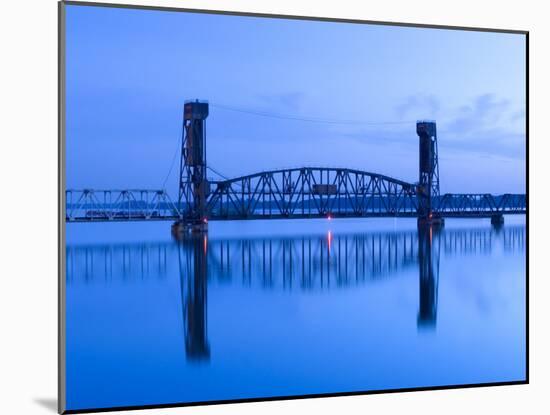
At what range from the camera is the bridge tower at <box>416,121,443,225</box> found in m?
13.3

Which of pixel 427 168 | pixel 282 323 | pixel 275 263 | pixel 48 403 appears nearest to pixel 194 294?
pixel 282 323

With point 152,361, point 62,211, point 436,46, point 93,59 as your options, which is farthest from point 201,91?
point 62,211

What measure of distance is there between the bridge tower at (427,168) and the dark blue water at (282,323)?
89 centimetres

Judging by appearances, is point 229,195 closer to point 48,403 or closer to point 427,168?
point 427,168

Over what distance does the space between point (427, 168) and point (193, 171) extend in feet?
12.8

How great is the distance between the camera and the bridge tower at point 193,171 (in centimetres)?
1187

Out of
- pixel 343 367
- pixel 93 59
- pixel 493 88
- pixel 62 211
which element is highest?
pixel 93 59

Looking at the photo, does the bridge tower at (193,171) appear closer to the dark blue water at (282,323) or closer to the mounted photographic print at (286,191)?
the mounted photographic print at (286,191)

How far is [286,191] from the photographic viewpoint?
14.4 metres

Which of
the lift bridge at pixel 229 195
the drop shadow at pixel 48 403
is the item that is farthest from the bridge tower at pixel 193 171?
the drop shadow at pixel 48 403
